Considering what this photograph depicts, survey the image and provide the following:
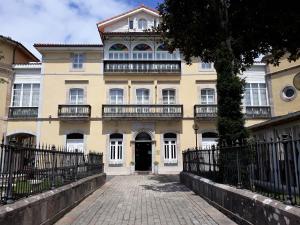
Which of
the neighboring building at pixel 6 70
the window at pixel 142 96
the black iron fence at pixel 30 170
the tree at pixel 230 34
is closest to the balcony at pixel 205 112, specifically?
the window at pixel 142 96

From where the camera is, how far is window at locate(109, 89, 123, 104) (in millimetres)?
27125

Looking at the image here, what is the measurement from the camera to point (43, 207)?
6672 millimetres

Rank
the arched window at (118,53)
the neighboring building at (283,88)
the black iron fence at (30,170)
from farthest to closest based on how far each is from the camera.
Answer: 1. the arched window at (118,53)
2. the neighboring building at (283,88)
3. the black iron fence at (30,170)

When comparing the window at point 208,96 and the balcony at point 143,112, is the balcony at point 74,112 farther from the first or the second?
the window at point 208,96

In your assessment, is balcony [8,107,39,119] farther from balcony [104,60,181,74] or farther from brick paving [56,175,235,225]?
brick paving [56,175,235,225]

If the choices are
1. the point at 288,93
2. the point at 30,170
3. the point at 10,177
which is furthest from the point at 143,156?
the point at 10,177

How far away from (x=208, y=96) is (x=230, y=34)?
618 inches

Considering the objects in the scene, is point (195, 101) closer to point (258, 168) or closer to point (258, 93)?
point (258, 93)

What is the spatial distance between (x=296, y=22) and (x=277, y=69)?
51.6ft

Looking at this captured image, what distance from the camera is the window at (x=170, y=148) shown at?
26.2 meters

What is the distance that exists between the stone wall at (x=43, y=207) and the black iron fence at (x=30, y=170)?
195 mm

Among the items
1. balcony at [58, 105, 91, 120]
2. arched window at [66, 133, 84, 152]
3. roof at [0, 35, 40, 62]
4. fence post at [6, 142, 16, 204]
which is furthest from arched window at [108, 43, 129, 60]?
fence post at [6, 142, 16, 204]

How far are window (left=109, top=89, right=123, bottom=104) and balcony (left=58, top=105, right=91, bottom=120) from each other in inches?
81.3

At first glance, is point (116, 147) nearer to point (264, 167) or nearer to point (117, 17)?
point (117, 17)
